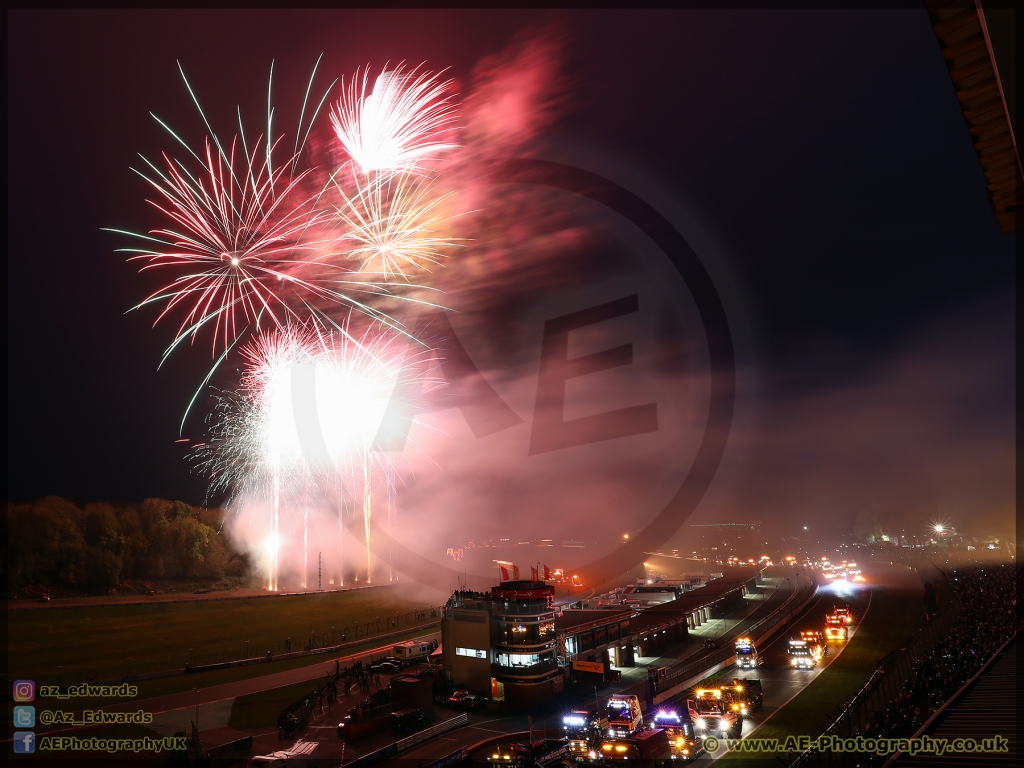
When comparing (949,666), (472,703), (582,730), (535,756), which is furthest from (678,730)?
(949,666)

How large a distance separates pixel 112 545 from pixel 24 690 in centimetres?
3603

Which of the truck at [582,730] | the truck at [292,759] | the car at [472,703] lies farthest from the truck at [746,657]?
the truck at [292,759]

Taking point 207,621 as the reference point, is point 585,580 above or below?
below

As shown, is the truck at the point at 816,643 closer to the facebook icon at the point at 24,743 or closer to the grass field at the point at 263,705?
the grass field at the point at 263,705

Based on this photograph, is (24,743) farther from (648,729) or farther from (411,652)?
(648,729)

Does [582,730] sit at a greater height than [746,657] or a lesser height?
greater

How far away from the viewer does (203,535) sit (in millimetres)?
71375

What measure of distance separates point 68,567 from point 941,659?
2977 inches

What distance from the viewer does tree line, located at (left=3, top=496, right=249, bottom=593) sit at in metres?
54.8

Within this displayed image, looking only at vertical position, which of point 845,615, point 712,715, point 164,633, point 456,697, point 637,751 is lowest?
point 845,615

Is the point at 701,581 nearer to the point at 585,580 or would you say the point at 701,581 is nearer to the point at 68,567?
the point at 585,580

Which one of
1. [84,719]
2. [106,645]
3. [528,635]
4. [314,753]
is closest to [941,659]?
[528,635]

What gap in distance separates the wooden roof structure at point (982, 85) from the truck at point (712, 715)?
30505 mm

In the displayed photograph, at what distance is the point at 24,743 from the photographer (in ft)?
79.7
